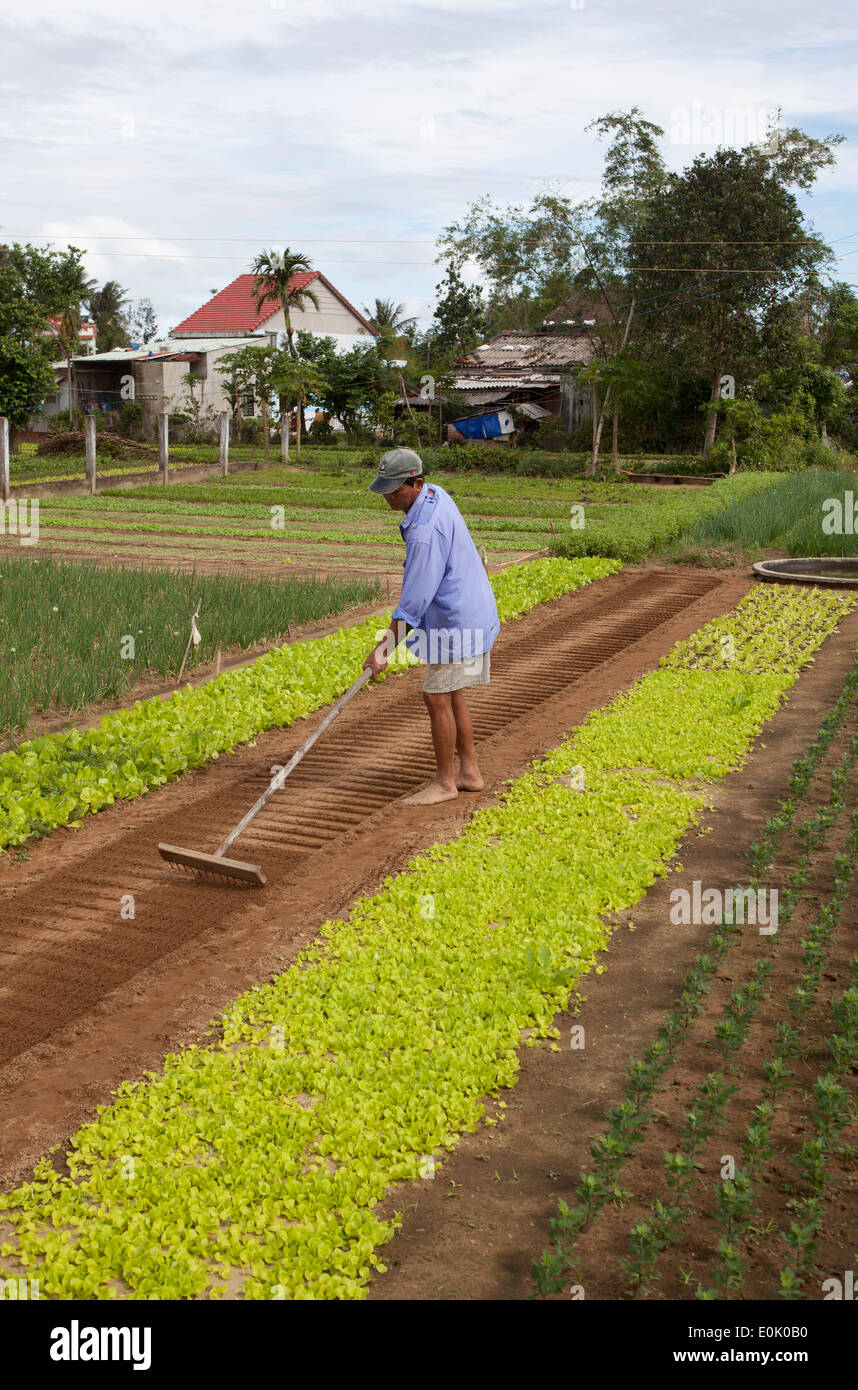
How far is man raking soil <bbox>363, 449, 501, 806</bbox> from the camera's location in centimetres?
621

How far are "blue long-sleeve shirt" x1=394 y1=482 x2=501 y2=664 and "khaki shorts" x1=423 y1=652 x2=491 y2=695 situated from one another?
0.04 meters

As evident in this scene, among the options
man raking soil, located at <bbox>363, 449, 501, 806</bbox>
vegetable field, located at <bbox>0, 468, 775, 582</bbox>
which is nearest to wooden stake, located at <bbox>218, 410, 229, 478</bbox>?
vegetable field, located at <bbox>0, 468, 775, 582</bbox>

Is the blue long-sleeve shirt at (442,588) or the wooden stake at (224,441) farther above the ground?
the wooden stake at (224,441)

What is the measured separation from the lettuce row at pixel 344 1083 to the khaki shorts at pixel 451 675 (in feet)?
A: 2.41

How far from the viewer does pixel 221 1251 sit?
3.13 metres

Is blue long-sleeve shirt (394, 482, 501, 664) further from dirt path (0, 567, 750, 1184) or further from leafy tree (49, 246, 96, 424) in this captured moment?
leafy tree (49, 246, 96, 424)

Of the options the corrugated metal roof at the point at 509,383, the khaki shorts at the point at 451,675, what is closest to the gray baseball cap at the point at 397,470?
the khaki shorts at the point at 451,675

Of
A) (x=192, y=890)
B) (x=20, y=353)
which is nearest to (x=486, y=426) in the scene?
(x=20, y=353)

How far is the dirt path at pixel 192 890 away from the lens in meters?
4.08

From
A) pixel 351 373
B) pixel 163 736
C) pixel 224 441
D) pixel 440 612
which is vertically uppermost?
pixel 351 373

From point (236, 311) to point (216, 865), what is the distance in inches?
1816

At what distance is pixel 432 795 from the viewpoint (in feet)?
21.8

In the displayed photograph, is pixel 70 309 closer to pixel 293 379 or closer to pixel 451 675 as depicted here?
pixel 293 379

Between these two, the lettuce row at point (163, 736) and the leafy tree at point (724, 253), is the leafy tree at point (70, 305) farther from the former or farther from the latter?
the lettuce row at point (163, 736)
